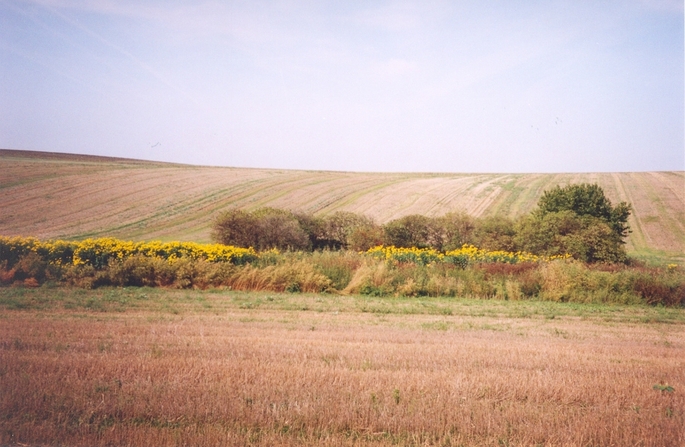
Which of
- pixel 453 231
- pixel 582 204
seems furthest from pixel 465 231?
pixel 582 204

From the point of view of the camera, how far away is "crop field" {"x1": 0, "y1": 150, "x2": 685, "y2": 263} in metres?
40.9

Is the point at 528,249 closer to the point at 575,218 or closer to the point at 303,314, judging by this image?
the point at 575,218

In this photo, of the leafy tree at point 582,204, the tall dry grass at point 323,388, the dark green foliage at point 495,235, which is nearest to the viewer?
the tall dry grass at point 323,388

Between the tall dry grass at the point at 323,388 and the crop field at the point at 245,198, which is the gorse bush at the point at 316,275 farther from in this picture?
the crop field at the point at 245,198

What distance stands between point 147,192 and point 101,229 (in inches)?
540

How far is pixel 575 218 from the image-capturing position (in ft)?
87.7

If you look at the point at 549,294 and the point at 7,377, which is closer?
the point at 7,377

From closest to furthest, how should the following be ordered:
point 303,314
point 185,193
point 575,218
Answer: point 303,314
point 575,218
point 185,193

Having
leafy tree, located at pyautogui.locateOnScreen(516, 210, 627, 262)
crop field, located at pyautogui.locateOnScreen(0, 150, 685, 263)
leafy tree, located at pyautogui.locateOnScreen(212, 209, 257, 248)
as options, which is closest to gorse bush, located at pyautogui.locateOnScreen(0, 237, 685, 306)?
leafy tree, located at pyautogui.locateOnScreen(516, 210, 627, 262)

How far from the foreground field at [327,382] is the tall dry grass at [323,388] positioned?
0.02 metres

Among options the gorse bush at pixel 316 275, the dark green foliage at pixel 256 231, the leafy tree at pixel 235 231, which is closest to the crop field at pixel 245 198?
the leafy tree at pixel 235 231

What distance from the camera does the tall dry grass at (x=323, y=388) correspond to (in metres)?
4.67

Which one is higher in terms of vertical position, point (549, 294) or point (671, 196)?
point (671, 196)

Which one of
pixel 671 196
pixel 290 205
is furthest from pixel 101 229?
pixel 671 196
